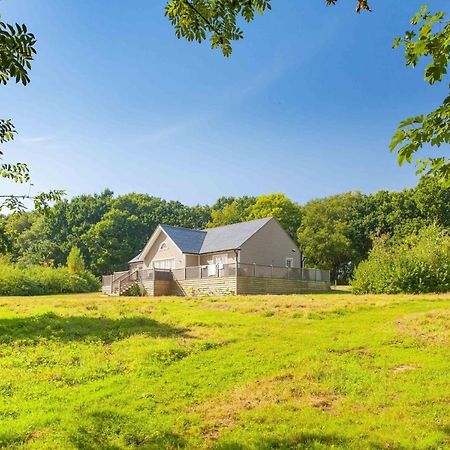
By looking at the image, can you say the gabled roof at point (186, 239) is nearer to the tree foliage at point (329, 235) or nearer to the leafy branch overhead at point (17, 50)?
the tree foliage at point (329, 235)

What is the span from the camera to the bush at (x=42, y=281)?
42469 millimetres

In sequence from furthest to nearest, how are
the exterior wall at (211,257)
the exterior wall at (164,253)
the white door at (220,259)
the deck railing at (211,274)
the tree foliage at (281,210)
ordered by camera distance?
1. the tree foliage at (281,210)
2. the exterior wall at (164,253)
3. the white door at (220,259)
4. the exterior wall at (211,257)
5. the deck railing at (211,274)

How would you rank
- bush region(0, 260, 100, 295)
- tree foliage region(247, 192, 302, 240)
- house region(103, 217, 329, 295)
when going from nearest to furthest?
house region(103, 217, 329, 295) → bush region(0, 260, 100, 295) → tree foliage region(247, 192, 302, 240)

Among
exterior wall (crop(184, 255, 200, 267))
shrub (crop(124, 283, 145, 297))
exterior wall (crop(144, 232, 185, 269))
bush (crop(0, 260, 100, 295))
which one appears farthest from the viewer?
bush (crop(0, 260, 100, 295))

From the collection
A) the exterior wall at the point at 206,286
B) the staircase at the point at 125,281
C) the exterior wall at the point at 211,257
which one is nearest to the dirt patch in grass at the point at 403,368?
the exterior wall at the point at 206,286

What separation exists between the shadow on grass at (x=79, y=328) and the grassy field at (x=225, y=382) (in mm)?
59

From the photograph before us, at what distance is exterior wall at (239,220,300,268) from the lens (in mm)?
39438

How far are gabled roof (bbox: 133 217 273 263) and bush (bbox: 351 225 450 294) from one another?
11080mm

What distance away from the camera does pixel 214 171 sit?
25422 mm

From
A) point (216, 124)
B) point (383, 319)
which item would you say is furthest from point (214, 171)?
point (383, 319)

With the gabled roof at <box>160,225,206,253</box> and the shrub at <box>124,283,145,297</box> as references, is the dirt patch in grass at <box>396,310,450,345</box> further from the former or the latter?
the gabled roof at <box>160,225,206,253</box>

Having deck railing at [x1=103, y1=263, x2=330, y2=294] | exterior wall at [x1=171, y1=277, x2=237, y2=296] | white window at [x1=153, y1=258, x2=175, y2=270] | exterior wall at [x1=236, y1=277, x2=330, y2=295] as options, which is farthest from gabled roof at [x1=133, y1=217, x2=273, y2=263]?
exterior wall at [x1=236, y1=277, x2=330, y2=295]

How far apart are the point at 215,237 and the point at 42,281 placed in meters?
17.5

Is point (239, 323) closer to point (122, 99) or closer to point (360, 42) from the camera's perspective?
point (122, 99)
